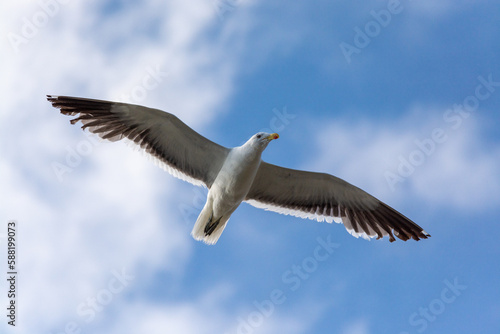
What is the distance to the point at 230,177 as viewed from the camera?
903 cm

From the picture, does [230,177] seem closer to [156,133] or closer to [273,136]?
[273,136]

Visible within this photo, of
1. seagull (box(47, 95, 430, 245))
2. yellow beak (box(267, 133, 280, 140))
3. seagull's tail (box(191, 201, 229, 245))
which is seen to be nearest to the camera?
yellow beak (box(267, 133, 280, 140))

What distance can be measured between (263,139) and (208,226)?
1647 mm

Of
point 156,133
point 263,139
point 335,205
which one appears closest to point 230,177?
point 263,139

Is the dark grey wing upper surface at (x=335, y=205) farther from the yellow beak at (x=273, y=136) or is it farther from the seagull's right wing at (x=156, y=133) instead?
the yellow beak at (x=273, y=136)

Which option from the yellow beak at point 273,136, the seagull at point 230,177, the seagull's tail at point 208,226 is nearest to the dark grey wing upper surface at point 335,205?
the seagull at point 230,177

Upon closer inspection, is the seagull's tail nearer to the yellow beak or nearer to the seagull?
the seagull

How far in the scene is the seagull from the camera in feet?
29.8

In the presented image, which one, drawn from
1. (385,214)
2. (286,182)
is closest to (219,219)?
(286,182)

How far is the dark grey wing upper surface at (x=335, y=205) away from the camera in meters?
9.88

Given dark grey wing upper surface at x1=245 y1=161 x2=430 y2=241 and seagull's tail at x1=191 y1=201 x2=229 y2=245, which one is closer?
seagull's tail at x1=191 y1=201 x2=229 y2=245

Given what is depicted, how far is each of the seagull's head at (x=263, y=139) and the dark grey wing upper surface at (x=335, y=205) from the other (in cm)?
104

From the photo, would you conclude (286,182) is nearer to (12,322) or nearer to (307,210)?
(307,210)

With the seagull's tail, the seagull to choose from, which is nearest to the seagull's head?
the seagull
